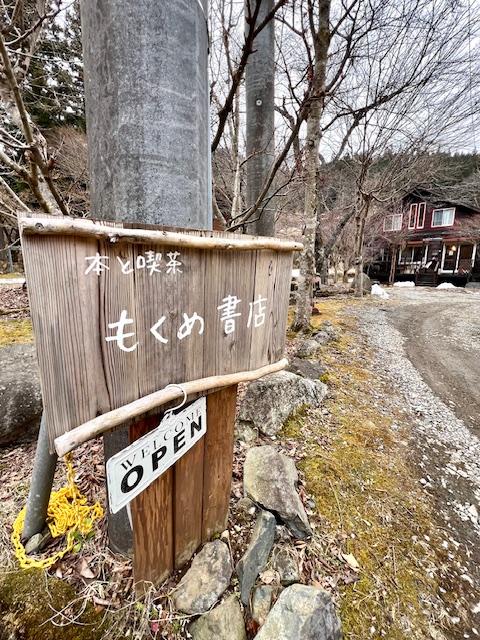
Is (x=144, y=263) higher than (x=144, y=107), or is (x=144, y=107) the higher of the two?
(x=144, y=107)

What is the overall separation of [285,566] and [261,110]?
510 cm

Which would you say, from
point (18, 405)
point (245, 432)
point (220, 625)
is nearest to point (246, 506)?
point (220, 625)

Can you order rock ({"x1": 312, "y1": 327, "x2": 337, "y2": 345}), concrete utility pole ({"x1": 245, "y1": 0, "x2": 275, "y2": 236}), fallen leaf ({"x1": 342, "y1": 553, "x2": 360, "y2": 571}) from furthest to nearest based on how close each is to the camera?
rock ({"x1": 312, "y1": 327, "x2": 337, "y2": 345}), concrete utility pole ({"x1": 245, "y1": 0, "x2": 275, "y2": 236}), fallen leaf ({"x1": 342, "y1": 553, "x2": 360, "y2": 571})

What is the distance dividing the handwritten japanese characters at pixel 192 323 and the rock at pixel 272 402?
1.98 meters

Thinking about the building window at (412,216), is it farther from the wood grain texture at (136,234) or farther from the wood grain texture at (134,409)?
the wood grain texture at (134,409)

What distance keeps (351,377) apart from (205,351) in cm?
411

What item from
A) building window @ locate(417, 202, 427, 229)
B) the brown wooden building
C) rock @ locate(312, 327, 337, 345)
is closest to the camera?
rock @ locate(312, 327, 337, 345)

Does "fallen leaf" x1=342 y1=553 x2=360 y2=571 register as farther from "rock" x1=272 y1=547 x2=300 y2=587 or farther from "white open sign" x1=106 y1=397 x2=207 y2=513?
"white open sign" x1=106 y1=397 x2=207 y2=513

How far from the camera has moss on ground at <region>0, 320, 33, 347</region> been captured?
4.58 meters

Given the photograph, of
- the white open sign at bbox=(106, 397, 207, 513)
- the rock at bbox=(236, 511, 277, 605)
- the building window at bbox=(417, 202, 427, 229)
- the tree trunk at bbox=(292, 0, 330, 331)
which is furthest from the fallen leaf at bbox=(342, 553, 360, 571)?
the building window at bbox=(417, 202, 427, 229)

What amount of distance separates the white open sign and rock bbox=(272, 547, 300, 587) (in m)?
1.15

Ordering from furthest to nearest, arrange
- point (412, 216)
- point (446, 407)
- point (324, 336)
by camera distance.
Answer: point (412, 216) → point (324, 336) → point (446, 407)

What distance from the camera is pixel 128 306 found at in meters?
0.99

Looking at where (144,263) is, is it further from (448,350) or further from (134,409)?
(448,350)
